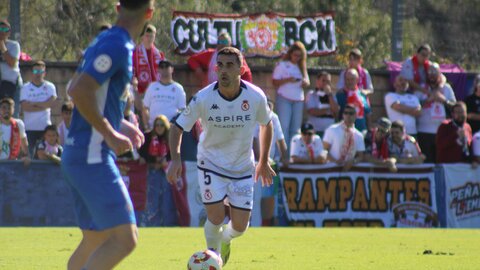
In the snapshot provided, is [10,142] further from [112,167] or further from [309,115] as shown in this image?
[112,167]

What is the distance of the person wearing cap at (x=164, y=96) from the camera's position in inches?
694

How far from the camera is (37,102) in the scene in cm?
1775

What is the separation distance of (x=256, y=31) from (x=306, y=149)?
3474 millimetres

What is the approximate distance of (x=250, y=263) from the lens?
11.1 meters

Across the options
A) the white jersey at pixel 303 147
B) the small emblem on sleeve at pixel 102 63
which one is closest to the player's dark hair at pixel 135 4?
the small emblem on sleeve at pixel 102 63

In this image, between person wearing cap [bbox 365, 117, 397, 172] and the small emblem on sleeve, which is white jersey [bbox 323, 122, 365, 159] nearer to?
person wearing cap [bbox 365, 117, 397, 172]

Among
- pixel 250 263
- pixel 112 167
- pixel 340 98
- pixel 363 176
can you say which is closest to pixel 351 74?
pixel 340 98

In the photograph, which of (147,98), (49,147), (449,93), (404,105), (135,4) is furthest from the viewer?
(449,93)

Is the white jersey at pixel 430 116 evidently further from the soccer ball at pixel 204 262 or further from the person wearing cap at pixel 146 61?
the soccer ball at pixel 204 262

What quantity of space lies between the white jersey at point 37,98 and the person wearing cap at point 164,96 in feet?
5.52

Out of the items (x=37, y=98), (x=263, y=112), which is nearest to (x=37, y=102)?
(x=37, y=98)

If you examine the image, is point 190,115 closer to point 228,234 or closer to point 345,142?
point 228,234

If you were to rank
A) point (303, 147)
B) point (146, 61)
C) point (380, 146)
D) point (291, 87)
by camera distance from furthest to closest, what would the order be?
point (380, 146) < point (291, 87) < point (303, 147) < point (146, 61)

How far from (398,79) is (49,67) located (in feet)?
21.6
